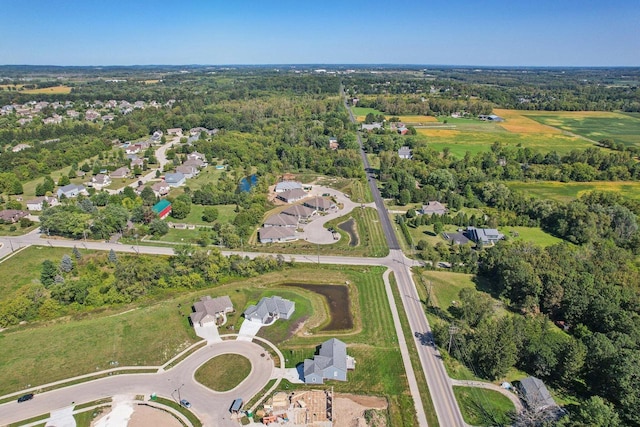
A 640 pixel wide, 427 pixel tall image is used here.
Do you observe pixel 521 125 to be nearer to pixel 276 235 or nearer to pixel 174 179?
pixel 276 235

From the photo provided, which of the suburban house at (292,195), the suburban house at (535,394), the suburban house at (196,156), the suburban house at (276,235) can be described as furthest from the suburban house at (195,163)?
the suburban house at (535,394)

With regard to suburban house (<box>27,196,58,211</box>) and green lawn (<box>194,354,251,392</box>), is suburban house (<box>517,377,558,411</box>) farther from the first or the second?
suburban house (<box>27,196,58,211</box>)

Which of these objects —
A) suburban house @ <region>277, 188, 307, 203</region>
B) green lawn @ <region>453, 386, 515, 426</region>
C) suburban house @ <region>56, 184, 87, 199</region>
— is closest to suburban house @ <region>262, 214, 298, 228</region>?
suburban house @ <region>277, 188, 307, 203</region>

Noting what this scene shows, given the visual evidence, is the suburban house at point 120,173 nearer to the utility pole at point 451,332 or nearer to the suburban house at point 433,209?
the suburban house at point 433,209

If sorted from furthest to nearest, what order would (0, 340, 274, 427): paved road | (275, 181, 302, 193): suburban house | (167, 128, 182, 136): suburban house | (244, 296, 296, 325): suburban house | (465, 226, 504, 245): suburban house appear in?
(167, 128, 182, 136): suburban house, (275, 181, 302, 193): suburban house, (465, 226, 504, 245): suburban house, (244, 296, 296, 325): suburban house, (0, 340, 274, 427): paved road

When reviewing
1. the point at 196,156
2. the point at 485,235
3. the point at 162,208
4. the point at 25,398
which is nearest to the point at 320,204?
the point at 162,208

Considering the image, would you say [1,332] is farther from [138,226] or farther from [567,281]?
[567,281]
